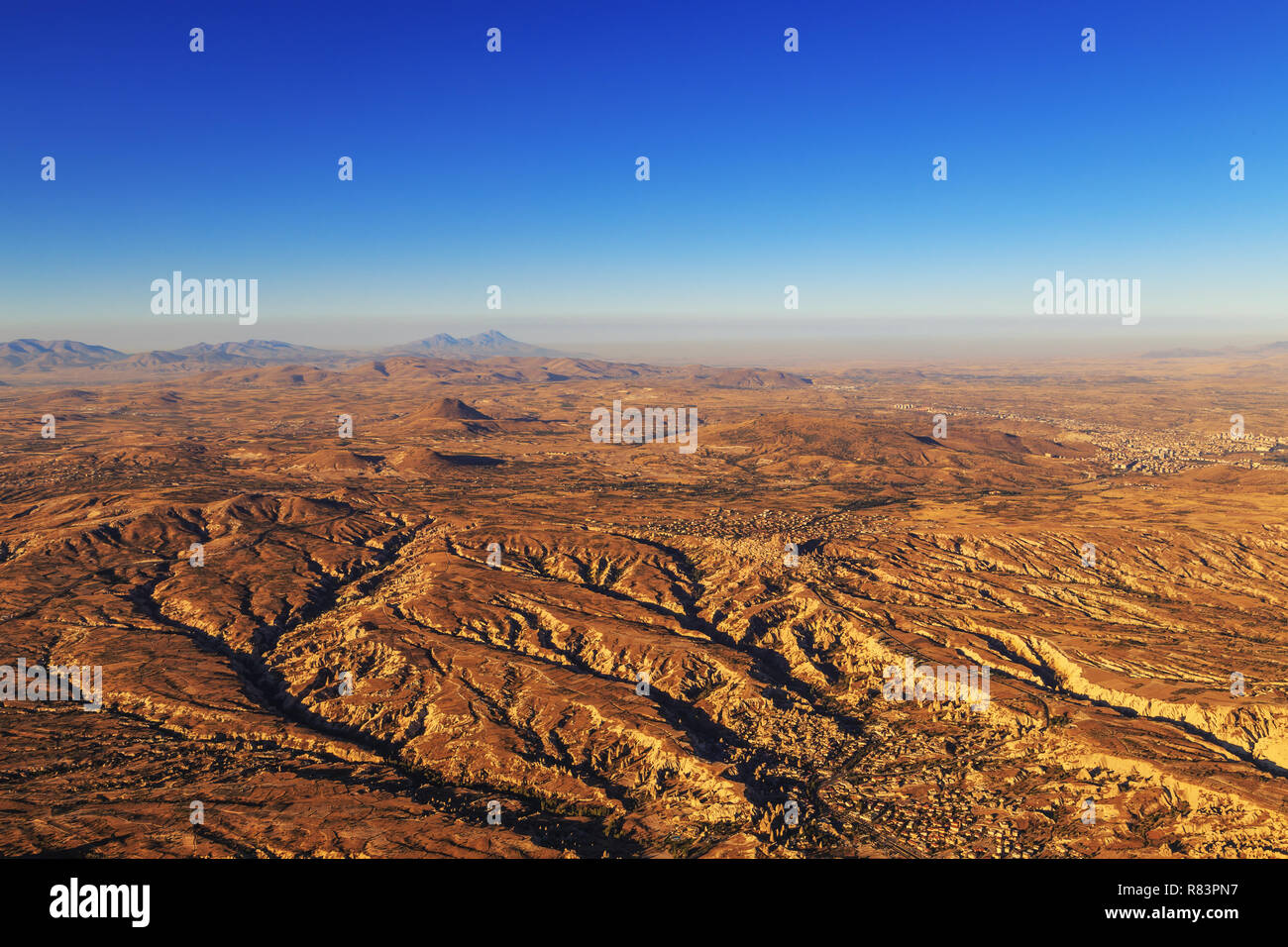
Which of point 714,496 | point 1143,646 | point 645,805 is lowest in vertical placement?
point 645,805

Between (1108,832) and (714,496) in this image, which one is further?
(714,496)

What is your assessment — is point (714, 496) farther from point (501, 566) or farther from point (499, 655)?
point (499, 655)

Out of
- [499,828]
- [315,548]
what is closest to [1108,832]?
[499,828]

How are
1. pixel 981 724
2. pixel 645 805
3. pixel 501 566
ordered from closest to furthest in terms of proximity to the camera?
pixel 645 805 < pixel 981 724 < pixel 501 566

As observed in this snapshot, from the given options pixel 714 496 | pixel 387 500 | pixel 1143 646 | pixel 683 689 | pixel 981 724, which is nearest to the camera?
pixel 981 724

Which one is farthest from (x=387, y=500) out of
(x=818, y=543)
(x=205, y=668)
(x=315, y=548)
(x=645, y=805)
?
(x=645, y=805)

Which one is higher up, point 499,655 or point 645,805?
point 499,655

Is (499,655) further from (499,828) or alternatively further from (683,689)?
(499,828)
